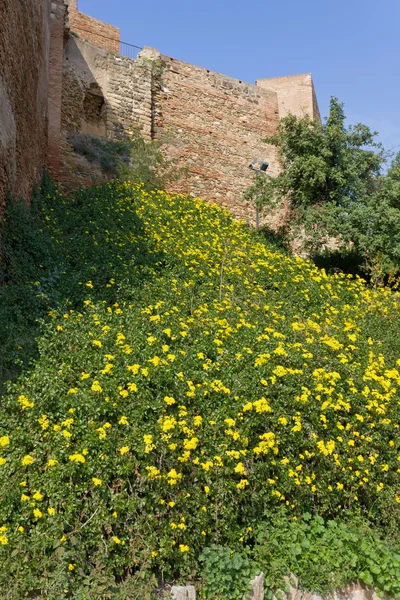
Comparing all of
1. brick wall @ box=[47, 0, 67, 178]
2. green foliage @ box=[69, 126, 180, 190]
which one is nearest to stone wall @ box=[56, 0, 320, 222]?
green foliage @ box=[69, 126, 180, 190]

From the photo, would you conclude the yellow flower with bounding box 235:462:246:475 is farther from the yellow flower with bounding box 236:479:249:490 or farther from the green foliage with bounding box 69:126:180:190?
the green foliage with bounding box 69:126:180:190

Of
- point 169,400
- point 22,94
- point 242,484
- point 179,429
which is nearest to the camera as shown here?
point 242,484

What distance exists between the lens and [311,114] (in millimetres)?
18375

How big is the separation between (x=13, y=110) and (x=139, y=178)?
16.7 feet

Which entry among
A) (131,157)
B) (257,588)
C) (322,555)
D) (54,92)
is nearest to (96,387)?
(257,588)

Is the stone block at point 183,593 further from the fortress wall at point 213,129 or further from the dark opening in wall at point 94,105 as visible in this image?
the dark opening in wall at point 94,105

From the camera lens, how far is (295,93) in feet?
60.8

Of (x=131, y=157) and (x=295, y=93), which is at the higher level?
(x=295, y=93)

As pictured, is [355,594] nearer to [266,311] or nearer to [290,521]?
[290,521]

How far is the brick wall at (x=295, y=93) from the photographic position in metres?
18.2

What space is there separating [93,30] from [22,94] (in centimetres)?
1039

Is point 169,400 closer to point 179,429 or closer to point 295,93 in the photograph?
point 179,429

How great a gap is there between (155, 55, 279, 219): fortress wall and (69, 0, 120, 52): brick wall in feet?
9.21

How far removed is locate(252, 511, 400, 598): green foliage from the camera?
385 cm
